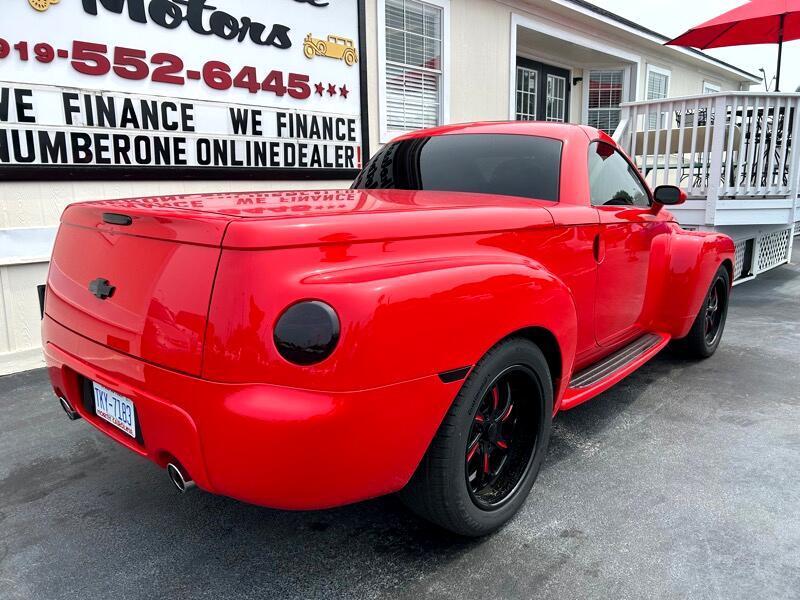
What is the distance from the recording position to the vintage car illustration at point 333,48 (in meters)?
5.93

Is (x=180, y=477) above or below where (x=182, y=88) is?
below

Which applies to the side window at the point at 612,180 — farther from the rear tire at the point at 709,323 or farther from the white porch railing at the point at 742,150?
the white porch railing at the point at 742,150

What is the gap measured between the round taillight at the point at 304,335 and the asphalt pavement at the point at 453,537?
1.14ft

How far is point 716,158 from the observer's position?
681 centimetres

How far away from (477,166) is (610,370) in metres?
1.26

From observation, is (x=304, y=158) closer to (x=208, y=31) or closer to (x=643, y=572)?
(x=208, y=31)

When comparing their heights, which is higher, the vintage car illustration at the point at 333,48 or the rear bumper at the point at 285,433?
the vintage car illustration at the point at 333,48

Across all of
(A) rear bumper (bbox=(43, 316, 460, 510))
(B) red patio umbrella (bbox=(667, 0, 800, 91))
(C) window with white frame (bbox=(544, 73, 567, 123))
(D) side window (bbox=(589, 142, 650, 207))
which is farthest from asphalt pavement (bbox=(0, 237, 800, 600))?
(C) window with white frame (bbox=(544, 73, 567, 123))

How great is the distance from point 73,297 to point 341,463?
1242mm

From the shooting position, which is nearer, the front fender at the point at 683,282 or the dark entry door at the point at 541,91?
the front fender at the point at 683,282

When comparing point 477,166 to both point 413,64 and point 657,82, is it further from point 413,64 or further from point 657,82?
point 657,82

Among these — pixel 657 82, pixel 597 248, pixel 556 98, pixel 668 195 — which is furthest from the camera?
pixel 657 82

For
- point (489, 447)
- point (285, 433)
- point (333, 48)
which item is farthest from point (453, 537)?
point (333, 48)

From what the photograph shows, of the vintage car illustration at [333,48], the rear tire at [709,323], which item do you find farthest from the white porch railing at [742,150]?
the vintage car illustration at [333,48]
